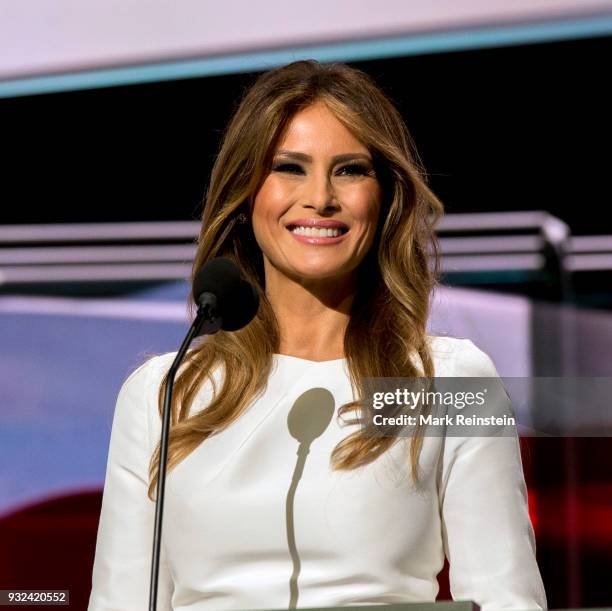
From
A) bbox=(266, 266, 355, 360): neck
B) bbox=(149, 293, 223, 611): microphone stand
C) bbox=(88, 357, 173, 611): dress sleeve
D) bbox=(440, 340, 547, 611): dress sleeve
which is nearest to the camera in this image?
bbox=(149, 293, 223, 611): microphone stand

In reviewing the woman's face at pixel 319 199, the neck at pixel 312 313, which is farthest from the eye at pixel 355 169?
the neck at pixel 312 313

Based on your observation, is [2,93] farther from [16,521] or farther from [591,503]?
[591,503]

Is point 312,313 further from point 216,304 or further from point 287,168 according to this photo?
point 216,304

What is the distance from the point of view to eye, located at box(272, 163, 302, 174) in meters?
1.75

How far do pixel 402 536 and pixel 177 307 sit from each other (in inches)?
37.1

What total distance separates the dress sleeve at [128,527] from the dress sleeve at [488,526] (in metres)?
0.44

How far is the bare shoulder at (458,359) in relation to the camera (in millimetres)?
1744

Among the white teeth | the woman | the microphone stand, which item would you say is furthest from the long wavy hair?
the microphone stand

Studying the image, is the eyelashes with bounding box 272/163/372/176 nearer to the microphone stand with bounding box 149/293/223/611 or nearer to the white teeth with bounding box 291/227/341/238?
the white teeth with bounding box 291/227/341/238

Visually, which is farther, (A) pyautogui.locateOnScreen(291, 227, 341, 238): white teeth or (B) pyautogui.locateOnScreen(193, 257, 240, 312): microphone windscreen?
(A) pyautogui.locateOnScreen(291, 227, 341, 238): white teeth

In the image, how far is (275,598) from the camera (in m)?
1.60

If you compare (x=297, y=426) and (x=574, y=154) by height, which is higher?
(x=574, y=154)

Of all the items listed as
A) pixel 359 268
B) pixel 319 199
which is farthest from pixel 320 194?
pixel 359 268

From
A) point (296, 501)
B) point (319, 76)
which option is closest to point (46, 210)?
point (319, 76)
